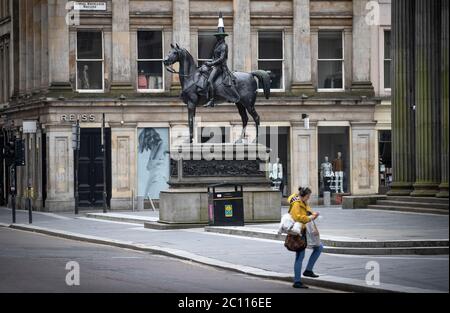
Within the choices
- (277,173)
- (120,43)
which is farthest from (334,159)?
(120,43)

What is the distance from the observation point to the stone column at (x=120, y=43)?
58781mm

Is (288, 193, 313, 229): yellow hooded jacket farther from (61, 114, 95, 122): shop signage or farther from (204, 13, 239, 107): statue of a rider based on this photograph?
(61, 114, 95, 122): shop signage

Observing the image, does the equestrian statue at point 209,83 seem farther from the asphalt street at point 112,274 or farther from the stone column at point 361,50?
the stone column at point 361,50

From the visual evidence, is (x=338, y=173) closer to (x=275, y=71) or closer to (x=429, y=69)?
(x=275, y=71)

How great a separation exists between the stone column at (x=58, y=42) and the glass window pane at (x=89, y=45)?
2.79 ft

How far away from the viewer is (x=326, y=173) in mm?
60250

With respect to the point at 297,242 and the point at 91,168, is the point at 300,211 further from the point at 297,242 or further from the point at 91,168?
the point at 91,168

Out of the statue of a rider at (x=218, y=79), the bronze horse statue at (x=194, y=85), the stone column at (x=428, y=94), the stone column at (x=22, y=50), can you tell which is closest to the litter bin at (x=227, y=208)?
the bronze horse statue at (x=194, y=85)

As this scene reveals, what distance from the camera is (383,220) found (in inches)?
1455

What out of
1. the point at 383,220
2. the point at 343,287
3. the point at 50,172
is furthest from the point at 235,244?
the point at 50,172

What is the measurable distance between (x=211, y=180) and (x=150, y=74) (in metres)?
21.3

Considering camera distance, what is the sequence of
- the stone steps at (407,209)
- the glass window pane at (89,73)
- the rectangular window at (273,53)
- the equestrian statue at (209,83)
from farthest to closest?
1. the rectangular window at (273,53)
2. the glass window pane at (89,73)
3. the equestrian statue at (209,83)
4. the stone steps at (407,209)

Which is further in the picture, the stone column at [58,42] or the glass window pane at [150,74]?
the glass window pane at [150,74]

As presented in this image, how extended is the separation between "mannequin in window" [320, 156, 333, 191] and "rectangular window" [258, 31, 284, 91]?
419 centimetres
